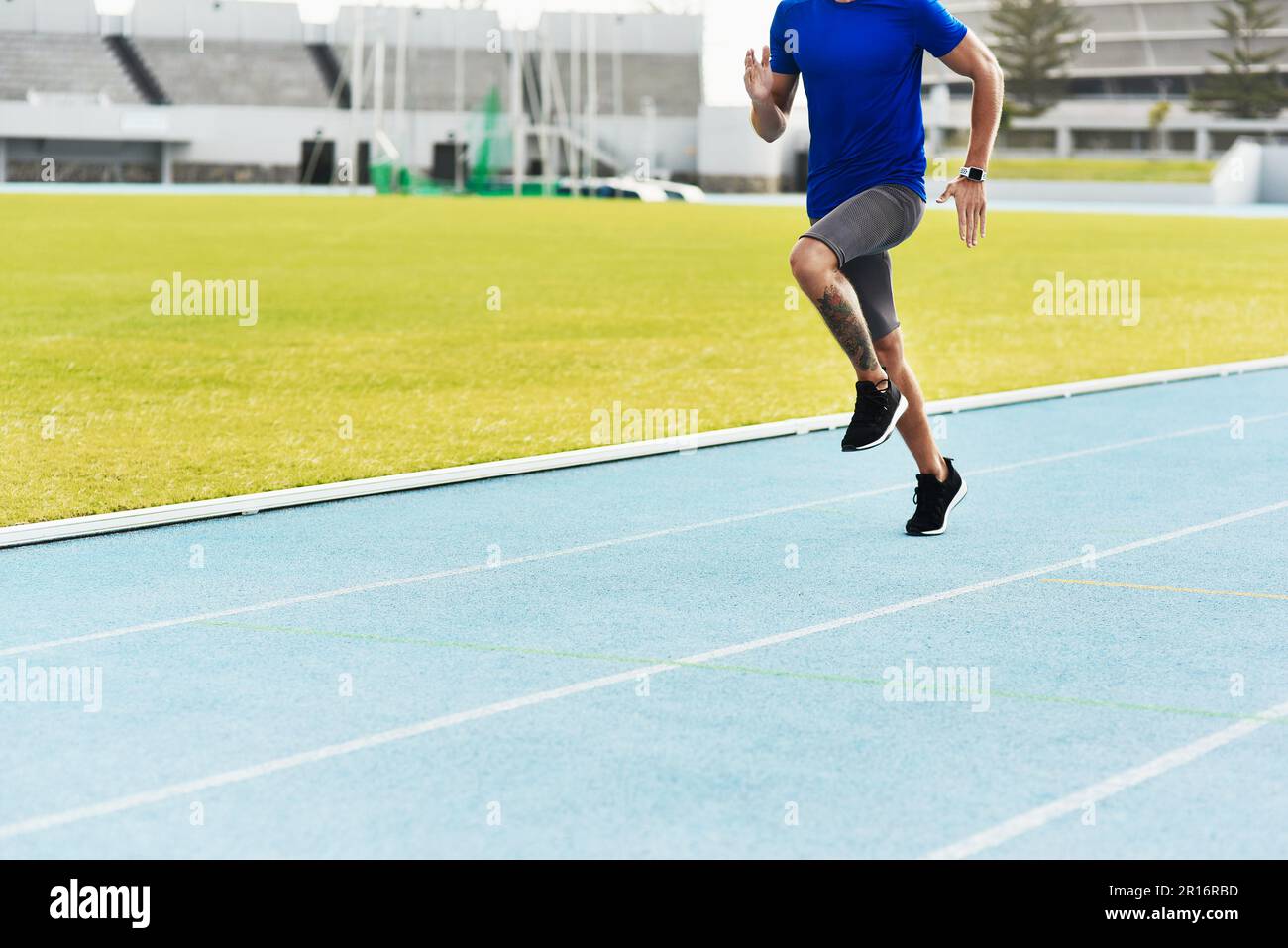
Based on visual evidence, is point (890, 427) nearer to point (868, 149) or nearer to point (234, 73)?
point (868, 149)

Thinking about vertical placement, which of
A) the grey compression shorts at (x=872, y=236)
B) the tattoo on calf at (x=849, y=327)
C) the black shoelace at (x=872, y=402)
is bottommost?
the black shoelace at (x=872, y=402)

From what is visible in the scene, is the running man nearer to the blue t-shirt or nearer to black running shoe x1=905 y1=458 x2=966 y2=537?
the blue t-shirt

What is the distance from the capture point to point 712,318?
18188 millimetres

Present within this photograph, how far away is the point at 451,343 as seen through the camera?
50.9ft

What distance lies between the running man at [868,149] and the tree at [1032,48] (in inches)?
3671

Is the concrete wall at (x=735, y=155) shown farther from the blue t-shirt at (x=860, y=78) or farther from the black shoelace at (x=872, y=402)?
the black shoelace at (x=872, y=402)

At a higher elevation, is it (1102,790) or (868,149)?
(868,149)

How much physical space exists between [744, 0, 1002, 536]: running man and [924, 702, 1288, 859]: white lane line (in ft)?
7.68

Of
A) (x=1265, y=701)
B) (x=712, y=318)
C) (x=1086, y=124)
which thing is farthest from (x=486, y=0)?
(x=1265, y=701)

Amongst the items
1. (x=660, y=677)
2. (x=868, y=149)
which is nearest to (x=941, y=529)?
(x=868, y=149)

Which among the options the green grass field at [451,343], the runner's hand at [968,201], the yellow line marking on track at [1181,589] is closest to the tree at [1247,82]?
the green grass field at [451,343]

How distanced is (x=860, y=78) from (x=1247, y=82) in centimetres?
9316

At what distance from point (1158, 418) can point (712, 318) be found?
7794 millimetres

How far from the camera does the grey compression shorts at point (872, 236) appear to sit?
6676 millimetres
